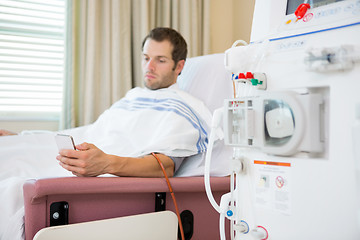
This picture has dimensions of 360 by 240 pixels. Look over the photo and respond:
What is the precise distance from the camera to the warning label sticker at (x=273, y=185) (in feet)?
2.55

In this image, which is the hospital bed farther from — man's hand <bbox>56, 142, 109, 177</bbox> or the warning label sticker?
the warning label sticker

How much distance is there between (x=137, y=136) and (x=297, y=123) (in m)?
0.92

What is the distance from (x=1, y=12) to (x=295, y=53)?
6.88ft

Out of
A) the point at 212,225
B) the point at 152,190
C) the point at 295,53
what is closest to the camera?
the point at 295,53

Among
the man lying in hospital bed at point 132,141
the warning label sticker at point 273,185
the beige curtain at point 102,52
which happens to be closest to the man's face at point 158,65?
the man lying in hospital bed at point 132,141

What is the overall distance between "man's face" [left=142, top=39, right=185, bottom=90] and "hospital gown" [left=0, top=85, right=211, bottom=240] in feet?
0.21

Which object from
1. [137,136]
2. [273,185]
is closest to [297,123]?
[273,185]

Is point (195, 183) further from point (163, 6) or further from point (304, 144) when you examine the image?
point (163, 6)

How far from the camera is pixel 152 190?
109 cm

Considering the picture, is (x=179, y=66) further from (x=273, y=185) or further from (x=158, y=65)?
(x=273, y=185)

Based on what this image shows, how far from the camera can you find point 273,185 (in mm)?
804

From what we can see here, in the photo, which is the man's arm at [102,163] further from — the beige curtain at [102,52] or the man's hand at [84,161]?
the beige curtain at [102,52]

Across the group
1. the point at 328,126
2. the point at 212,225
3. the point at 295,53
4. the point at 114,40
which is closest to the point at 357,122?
the point at 328,126

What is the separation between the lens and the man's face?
176 cm
